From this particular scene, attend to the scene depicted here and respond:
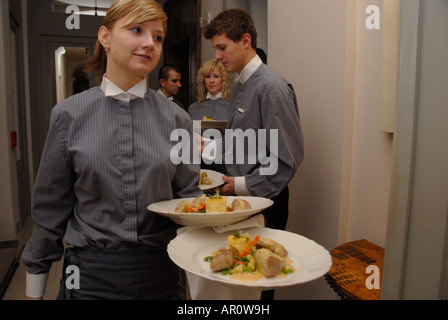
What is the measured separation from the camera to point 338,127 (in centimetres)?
204

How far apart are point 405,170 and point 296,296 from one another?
5.61ft

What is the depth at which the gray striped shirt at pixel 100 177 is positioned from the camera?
1.12 meters

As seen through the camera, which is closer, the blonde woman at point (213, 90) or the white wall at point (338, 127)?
the white wall at point (338, 127)

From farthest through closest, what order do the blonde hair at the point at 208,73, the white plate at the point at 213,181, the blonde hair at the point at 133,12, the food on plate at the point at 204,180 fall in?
1. the blonde hair at the point at 208,73
2. the food on plate at the point at 204,180
3. the white plate at the point at 213,181
4. the blonde hair at the point at 133,12

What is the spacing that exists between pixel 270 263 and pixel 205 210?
291 mm

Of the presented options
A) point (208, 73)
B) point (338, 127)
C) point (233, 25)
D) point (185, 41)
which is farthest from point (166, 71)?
point (338, 127)

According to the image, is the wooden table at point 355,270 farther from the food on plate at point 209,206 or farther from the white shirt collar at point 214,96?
the white shirt collar at point 214,96

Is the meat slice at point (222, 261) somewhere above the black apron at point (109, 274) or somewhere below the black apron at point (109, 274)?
above

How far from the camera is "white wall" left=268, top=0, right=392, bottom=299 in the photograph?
184cm

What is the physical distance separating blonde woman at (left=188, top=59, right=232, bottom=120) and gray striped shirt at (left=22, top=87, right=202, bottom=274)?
2373 millimetres

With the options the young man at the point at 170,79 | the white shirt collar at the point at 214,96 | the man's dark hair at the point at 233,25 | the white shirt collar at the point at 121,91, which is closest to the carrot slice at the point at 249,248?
the white shirt collar at the point at 121,91

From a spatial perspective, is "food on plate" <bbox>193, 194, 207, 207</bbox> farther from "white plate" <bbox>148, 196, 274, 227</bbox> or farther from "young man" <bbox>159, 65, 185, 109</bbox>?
"young man" <bbox>159, 65, 185, 109</bbox>

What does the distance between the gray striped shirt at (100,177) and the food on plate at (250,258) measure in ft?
0.85

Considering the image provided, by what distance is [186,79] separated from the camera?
223 inches
